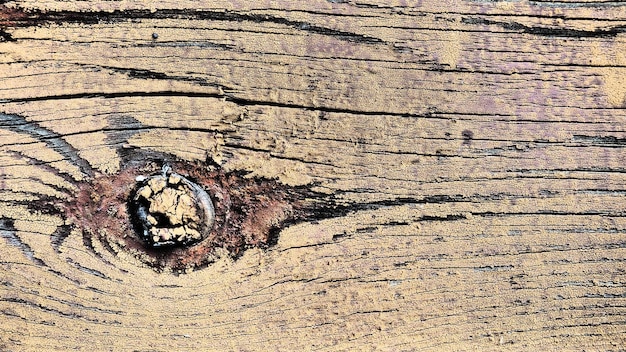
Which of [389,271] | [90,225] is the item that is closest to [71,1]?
[90,225]

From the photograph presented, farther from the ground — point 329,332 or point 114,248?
point 114,248

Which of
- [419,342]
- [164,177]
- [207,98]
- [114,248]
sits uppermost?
[207,98]

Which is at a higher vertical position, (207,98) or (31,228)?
(207,98)

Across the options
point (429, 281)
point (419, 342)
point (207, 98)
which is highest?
point (207, 98)

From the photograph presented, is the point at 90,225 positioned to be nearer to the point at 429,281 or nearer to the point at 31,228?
the point at 31,228

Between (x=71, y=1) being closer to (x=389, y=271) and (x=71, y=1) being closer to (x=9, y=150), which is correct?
(x=9, y=150)

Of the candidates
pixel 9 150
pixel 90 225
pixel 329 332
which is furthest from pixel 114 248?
pixel 329 332
